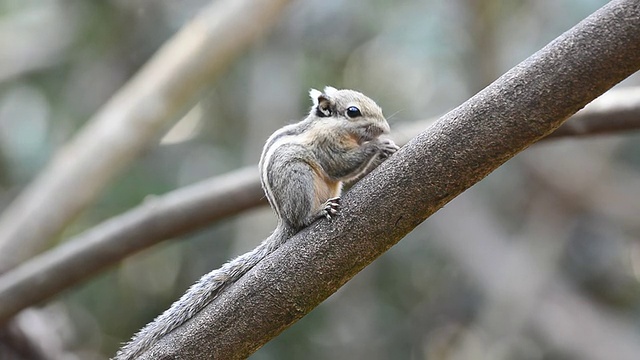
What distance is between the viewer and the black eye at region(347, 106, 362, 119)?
3.26 m

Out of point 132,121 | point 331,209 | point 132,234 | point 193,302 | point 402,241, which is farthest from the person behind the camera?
point 402,241

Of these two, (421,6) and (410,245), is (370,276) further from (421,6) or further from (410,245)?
(421,6)

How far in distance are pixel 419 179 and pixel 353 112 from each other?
0.97 metres

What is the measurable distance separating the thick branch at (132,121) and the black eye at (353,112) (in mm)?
2506

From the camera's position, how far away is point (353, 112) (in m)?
3.27

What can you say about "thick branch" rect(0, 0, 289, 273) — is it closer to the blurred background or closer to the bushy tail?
the blurred background

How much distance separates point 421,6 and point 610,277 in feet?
12.5

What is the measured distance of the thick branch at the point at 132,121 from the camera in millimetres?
5371

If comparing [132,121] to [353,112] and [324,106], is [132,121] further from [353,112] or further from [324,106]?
[353,112]

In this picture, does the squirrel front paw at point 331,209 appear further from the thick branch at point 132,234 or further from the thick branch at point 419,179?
the thick branch at point 132,234

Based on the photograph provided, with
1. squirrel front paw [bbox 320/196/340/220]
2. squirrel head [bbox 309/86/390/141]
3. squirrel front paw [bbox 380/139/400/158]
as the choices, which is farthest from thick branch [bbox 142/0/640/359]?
squirrel head [bbox 309/86/390/141]

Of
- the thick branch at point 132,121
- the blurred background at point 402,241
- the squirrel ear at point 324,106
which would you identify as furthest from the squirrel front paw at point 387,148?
the blurred background at point 402,241

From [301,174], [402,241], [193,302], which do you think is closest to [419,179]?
[301,174]

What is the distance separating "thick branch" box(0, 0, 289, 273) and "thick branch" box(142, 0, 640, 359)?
283 centimetres
